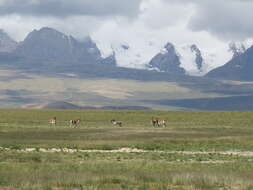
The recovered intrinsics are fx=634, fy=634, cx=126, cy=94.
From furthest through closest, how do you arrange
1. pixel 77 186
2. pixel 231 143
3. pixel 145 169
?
1. pixel 231 143
2. pixel 145 169
3. pixel 77 186

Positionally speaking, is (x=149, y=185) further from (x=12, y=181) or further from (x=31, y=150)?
(x=31, y=150)

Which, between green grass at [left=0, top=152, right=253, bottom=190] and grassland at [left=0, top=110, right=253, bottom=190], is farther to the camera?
grassland at [left=0, top=110, right=253, bottom=190]

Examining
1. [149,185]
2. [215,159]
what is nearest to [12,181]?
[149,185]

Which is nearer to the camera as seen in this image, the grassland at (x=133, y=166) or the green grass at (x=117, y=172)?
the green grass at (x=117, y=172)

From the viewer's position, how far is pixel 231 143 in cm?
5941

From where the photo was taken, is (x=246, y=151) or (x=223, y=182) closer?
(x=223, y=182)

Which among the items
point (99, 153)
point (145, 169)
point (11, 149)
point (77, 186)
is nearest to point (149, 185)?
point (77, 186)

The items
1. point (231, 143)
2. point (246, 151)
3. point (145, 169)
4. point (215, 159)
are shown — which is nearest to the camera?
point (145, 169)

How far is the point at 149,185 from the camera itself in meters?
26.6

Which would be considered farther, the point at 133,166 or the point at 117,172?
the point at 133,166

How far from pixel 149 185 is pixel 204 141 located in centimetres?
3508

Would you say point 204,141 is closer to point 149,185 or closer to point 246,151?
point 246,151

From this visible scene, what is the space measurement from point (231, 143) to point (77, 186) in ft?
116

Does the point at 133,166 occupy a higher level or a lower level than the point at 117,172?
higher
